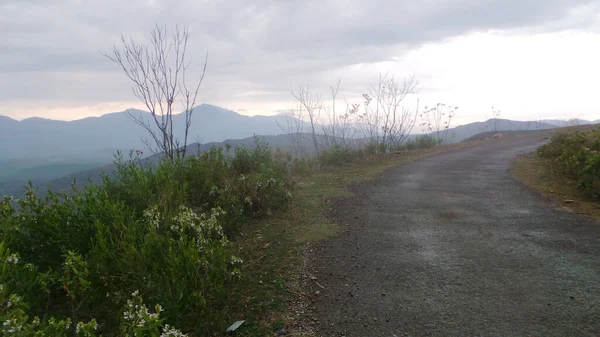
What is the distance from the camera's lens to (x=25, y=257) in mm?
3307

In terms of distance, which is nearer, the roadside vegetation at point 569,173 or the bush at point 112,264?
the bush at point 112,264

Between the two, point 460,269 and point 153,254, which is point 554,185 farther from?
point 153,254

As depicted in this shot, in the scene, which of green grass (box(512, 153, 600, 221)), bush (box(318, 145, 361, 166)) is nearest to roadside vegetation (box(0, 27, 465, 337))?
green grass (box(512, 153, 600, 221))

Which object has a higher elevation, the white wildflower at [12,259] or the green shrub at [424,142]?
the green shrub at [424,142]

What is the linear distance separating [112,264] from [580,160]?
875cm

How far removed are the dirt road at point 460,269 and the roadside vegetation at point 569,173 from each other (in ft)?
1.61

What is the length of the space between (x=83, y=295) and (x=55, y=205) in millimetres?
1163

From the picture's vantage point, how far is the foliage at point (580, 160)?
6255mm

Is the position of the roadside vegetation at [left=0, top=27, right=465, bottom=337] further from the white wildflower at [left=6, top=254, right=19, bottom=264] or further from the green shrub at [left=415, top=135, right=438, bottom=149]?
the green shrub at [left=415, top=135, right=438, bottom=149]

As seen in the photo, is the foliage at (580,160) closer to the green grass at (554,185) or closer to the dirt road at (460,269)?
the green grass at (554,185)

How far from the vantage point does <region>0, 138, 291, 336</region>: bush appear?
98.9 inches

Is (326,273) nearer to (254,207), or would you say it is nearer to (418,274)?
(418,274)

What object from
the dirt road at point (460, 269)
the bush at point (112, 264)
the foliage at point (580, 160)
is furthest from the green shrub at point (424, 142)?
the bush at point (112, 264)

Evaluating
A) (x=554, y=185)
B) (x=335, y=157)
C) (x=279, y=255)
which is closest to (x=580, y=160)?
(x=554, y=185)
